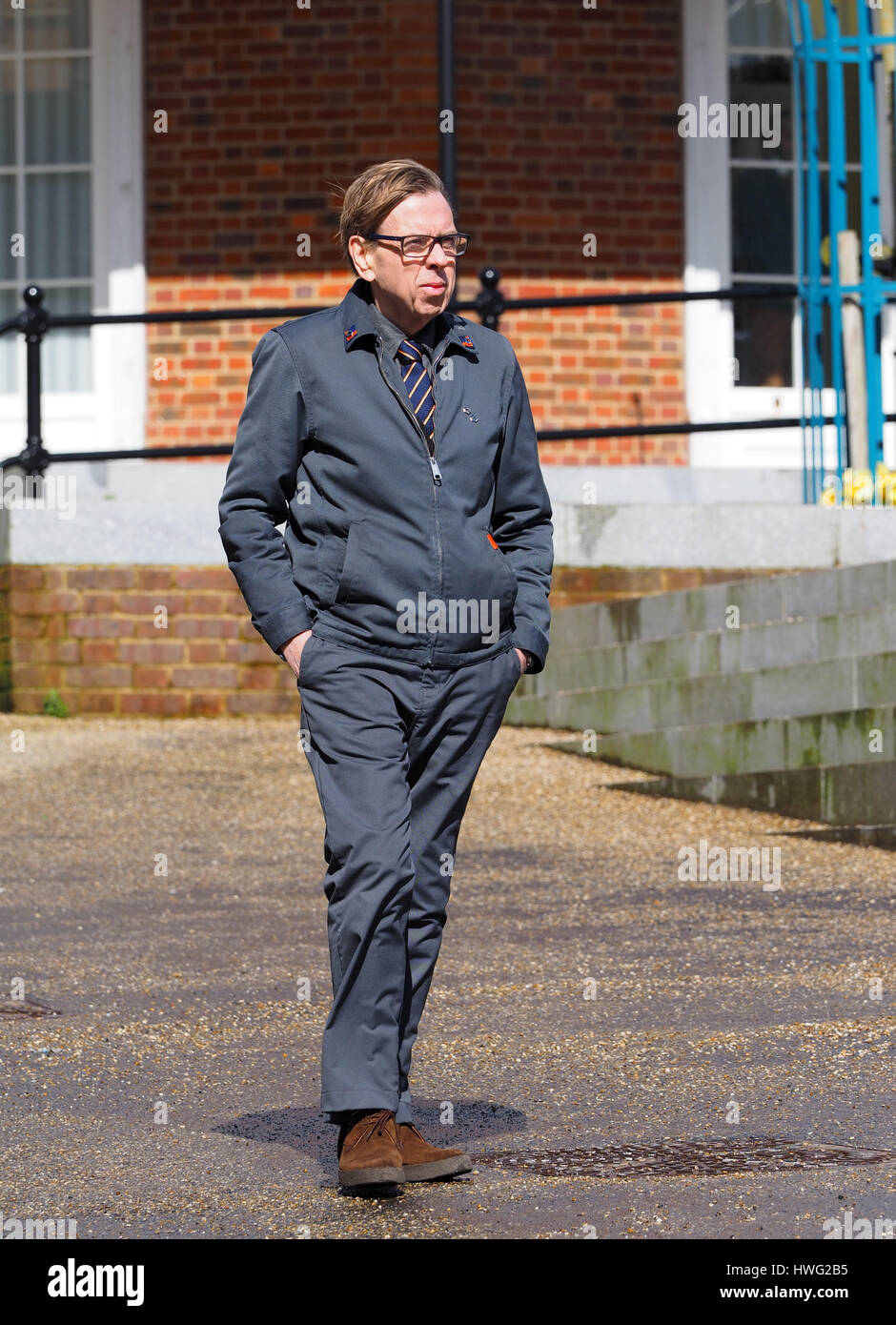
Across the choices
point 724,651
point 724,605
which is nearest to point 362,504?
point 724,651

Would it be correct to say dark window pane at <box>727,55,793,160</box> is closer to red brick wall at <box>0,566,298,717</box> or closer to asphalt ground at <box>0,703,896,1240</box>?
red brick wall at <box>0,566,298,717</box>

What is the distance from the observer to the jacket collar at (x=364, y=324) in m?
4.32

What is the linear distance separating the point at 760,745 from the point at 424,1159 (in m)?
5.35

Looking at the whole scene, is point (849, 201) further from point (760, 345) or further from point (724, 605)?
point (724, 605)

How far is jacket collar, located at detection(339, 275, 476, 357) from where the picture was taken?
14.2 ft

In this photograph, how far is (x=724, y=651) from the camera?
33.5ft

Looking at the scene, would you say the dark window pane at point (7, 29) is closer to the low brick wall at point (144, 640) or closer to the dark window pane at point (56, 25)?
the dark window pane at point (56, 25)

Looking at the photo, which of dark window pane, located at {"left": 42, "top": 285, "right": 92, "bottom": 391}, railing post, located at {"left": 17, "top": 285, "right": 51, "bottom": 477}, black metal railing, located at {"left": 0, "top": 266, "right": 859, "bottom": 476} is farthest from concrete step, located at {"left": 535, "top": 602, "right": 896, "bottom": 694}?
dark window pane, located at {"left": 42, "top": 285, "right": 92, "bottom": 391}

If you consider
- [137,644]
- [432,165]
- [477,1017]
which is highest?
[432,165]

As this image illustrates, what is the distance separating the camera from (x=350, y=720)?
13.7 feet

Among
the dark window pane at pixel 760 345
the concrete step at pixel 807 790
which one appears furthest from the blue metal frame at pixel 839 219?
the concrete step at pixel 807 790

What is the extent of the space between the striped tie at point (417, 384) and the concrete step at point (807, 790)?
4.50 meters
